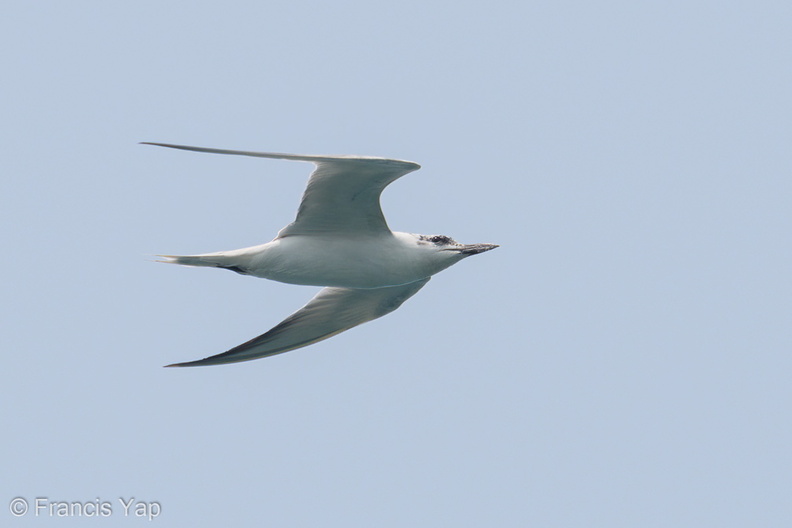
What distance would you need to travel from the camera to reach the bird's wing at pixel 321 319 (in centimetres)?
1441

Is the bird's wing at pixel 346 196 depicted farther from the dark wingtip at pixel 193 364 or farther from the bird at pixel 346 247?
the dark wingtip at pixel 193 364

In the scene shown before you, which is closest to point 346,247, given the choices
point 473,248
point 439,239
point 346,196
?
point 346,196

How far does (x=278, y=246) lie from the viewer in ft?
42.0

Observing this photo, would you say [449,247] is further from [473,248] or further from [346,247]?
[346,247]

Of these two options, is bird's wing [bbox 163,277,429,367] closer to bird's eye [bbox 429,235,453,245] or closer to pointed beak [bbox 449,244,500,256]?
bird's eye [bbox 429,235,453,245]

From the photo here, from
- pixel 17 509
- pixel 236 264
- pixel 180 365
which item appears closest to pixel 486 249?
pixel 236 264

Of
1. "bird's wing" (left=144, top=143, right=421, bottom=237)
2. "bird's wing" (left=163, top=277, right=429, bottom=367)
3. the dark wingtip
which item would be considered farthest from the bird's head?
the dark wingtip

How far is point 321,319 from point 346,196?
275 centimetres

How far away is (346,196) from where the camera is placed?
12.6m

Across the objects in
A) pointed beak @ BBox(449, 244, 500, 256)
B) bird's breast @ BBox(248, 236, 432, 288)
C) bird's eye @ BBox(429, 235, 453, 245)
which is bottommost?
bird's breast @ BBox(248, 236, 432, 288)

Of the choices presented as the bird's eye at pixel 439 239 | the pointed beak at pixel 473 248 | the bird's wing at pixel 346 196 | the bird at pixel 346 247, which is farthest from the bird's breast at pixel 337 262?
the pointed beak at pixel 473 248

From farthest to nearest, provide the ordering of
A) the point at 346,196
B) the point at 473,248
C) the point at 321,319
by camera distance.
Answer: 1. the point at 321,319
2. the point at 473,248
3. the point at 346,196

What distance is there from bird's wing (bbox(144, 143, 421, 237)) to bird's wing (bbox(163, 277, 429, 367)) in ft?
5.26

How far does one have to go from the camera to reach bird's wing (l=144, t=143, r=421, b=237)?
11781 mm
